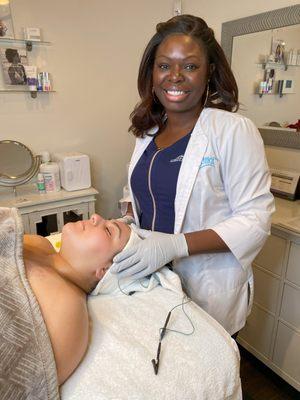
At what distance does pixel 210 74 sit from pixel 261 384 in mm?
1523

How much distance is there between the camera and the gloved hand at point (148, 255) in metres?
0.89

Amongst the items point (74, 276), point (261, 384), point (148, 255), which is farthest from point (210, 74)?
point (261, 384)

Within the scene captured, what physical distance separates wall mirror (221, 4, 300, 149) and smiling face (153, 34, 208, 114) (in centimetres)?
90

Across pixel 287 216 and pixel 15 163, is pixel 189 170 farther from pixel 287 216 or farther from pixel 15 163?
pixel 15 163

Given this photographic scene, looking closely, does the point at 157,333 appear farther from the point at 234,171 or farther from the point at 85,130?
the point at 85,130

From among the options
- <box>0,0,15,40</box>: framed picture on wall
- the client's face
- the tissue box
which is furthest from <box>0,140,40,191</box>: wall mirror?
the client's face

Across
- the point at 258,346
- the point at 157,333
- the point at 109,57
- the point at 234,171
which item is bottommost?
the point at 258,346

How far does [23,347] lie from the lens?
2.01 feet

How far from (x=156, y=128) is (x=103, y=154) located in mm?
1119

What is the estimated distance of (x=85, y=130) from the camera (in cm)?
213

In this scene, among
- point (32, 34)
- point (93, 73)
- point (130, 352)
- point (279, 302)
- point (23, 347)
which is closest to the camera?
point (23, 347)

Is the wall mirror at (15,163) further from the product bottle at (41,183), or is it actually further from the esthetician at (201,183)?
the esthetician at (201,183)

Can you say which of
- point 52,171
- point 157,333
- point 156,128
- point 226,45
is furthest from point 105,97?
point 157,333

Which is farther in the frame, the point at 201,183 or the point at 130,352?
the point at 201,183
